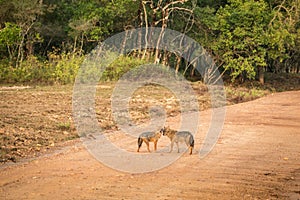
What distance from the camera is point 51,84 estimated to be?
22.4 m

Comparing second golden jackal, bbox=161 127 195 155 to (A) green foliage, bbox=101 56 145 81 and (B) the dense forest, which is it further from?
(B) the dense forest

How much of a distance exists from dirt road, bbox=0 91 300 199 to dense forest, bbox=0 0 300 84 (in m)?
14.9

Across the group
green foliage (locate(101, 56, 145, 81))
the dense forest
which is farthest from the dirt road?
the dense forest

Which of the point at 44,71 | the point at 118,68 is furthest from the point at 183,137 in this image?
the point at 44,71

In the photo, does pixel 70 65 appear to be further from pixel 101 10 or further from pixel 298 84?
pixel 298 84

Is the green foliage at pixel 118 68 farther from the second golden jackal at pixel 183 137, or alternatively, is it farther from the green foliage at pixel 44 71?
the second golden jackal at pixel 183 137

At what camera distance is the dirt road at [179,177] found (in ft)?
21.0

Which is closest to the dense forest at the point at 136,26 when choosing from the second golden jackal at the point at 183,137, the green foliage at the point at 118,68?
the green foliage at the point at 118,68

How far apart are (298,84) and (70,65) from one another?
20.8 m

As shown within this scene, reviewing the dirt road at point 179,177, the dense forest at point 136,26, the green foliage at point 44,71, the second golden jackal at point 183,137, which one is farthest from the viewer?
the dense forest at point 136,26

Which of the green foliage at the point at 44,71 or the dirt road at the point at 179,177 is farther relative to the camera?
the green foliage at the point at 44,71

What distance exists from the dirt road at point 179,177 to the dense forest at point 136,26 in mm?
14889

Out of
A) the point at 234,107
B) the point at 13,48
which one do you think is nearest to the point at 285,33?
the point at 234,107

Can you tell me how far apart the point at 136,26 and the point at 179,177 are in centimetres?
2381
